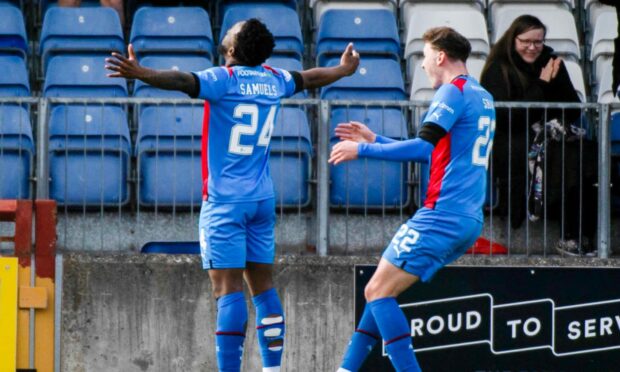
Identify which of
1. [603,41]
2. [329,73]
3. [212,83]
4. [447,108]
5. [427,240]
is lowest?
[427,240]

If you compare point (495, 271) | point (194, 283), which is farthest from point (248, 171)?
point (495, 271)

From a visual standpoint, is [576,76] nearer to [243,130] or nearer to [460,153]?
[460,153]

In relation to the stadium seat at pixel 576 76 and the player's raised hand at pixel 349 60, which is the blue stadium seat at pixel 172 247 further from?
the stadium seat at pixel 576 76

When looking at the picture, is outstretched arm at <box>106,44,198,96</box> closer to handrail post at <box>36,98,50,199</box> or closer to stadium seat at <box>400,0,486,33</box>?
handrail post at <box>36,98,50,199</box>

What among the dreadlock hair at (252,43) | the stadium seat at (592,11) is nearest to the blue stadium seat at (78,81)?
the dreadlock hair at (252,43)

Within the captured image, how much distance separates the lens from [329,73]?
31.0ft

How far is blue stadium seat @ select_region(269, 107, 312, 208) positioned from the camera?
34.6 feet

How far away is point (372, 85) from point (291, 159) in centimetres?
118

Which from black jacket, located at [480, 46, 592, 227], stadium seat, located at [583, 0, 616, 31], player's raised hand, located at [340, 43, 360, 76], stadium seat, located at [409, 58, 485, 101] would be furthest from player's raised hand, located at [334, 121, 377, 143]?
stadium seat, located at [583, 0, 616, 31]

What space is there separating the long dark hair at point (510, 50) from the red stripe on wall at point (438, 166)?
2412mm

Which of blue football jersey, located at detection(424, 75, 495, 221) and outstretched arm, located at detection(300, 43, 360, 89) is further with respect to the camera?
outstretched arm, located at detection(300, 43, 360, 89)

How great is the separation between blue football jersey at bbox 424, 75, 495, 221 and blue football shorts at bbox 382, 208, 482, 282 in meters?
0.06

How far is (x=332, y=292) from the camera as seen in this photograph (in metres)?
10.4

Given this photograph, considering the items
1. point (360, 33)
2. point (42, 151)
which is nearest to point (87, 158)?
point (42, 151)
